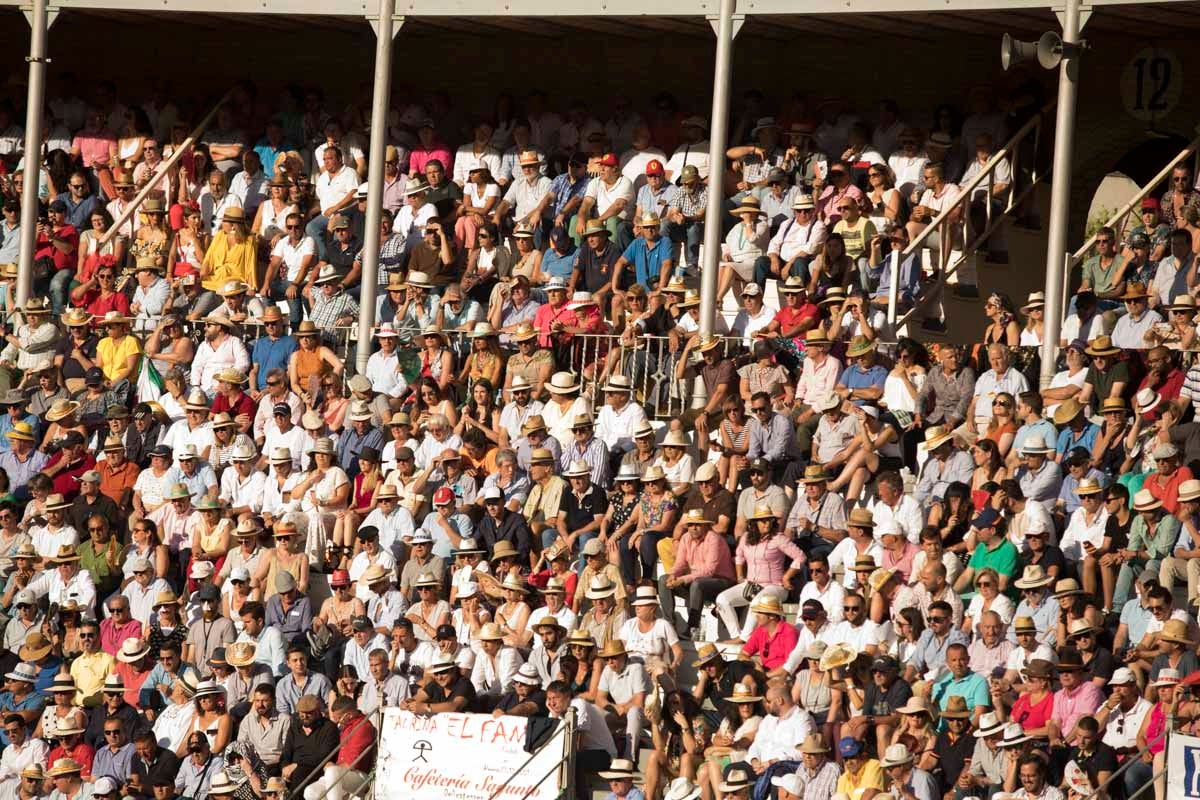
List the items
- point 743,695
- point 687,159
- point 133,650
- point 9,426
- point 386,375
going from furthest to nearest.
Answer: point 687,159
point 9,426
point 386,375
point 133,650
point 743,695

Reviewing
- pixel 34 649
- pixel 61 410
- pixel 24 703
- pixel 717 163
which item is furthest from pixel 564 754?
pixel 61 410

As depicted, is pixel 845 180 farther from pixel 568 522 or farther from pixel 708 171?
pixel 568 522

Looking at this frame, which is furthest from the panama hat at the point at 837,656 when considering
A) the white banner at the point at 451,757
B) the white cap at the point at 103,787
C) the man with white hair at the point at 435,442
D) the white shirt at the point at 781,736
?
the white cap at the point at 103,787

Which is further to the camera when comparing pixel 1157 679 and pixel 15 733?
pixel 15 733

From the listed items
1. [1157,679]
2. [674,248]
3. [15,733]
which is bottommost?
[15,733]

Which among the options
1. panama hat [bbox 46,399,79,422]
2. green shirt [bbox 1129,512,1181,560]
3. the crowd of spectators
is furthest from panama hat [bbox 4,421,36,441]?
green shirt [bbox 1129,512,1181,560]

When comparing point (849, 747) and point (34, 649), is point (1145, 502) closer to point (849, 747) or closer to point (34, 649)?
point (849, 747)

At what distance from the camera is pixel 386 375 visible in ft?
65.9

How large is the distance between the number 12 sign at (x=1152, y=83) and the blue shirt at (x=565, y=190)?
4786 mm

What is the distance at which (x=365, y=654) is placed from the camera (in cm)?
1742

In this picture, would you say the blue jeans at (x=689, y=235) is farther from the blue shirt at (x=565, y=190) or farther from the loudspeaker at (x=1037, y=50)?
the loudspeaker at (x=1037, y=50)

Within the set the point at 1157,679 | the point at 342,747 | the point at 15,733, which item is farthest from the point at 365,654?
the point at 1157,679

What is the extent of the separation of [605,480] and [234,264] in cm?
517

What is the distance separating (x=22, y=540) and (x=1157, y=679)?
8722mm
